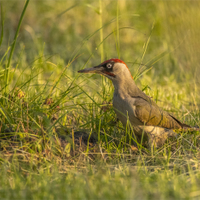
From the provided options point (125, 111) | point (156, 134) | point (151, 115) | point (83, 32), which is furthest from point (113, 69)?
point (83, 32)

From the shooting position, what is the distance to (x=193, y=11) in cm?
418

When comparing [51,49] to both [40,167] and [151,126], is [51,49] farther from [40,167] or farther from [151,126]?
[40,167]

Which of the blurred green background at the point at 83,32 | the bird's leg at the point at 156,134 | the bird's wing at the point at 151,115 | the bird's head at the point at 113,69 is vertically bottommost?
the bird's leg at the point at 156,134

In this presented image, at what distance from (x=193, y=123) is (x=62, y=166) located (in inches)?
72.9

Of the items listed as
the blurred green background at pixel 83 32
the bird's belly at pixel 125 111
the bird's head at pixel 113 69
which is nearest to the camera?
the bird's belly at pixel 125 111

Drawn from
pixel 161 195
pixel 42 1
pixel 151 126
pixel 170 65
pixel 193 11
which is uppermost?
pixel 42 1

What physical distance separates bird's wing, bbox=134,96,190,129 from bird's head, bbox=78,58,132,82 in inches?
11.7

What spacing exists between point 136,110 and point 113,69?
524mm

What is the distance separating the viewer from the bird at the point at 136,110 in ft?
11.7

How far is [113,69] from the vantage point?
3.74m

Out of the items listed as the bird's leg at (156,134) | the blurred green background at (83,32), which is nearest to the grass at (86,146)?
the bird's leg at (156,134)

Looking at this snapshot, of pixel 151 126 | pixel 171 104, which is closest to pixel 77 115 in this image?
pixel 151 126

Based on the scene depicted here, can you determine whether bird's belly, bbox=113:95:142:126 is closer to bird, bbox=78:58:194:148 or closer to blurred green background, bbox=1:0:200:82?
bird, bbox=78:58:194:148

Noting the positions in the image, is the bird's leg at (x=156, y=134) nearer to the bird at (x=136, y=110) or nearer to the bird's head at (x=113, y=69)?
the bird at (x=136, y=110)
